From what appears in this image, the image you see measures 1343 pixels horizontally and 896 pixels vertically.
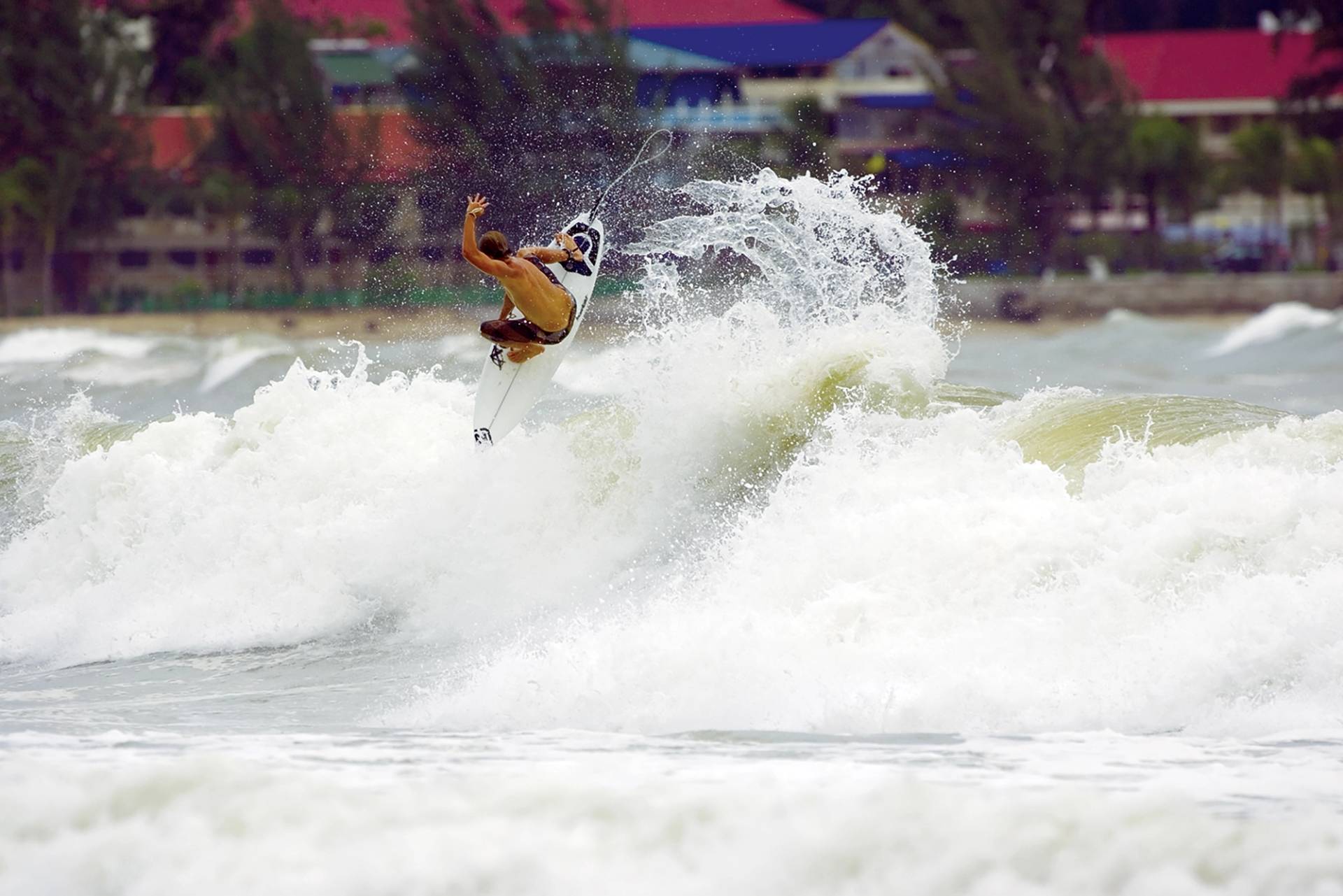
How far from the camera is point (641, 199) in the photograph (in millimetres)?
26500

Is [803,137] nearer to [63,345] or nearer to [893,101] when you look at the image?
[893,101]

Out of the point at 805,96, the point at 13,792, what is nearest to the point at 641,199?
the point at 13,792

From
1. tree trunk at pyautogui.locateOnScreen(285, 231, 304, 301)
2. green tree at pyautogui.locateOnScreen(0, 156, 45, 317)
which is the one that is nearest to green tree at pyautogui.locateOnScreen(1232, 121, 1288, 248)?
tree trunk at pyautogui.locateOnScreen(285, 231, 304, 301)

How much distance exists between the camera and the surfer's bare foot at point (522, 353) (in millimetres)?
11070

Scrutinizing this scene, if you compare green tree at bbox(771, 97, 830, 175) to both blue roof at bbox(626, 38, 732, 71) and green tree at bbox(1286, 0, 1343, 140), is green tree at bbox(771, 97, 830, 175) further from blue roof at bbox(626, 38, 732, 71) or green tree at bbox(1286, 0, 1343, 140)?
green tree at bbox(1286, 0, 1343, 140)

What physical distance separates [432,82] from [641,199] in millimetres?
23522

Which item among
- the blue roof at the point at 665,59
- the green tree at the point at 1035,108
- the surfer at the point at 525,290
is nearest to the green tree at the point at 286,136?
the blue roof at the point at 665,59

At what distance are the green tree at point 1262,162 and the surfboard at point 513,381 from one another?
45.1 m

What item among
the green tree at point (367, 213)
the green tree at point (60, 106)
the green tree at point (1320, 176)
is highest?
the green tree at point (60, 106)

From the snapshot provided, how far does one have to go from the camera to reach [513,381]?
11.1 meters

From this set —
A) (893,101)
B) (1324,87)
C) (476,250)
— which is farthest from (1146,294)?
(476,250)

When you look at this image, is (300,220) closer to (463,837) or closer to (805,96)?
(805,96)

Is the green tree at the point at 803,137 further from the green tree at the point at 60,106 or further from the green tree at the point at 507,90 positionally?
the green tree at the point at 60,106

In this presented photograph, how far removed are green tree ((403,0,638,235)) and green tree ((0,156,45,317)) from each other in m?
11.9
